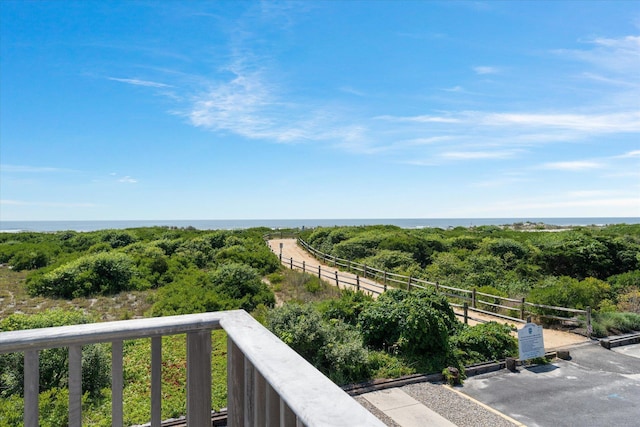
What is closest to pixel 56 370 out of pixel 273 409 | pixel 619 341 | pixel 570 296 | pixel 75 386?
pixel 75 386

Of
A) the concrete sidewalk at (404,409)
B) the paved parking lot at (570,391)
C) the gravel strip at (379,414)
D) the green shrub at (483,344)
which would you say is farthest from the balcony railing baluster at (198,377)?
the green shrub at (483,344)

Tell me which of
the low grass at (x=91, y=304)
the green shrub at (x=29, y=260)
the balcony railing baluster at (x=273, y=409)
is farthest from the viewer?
the green shrub at (x=29, y=260)

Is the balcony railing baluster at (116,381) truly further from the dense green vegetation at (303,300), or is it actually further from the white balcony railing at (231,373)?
the dense green vegetation at (303,300)

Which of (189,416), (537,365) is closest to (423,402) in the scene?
(537,365)

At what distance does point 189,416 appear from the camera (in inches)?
73.0

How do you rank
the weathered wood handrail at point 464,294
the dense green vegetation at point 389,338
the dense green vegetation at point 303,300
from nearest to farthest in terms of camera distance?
the dense green vegetation at point 303,300, the dense green vegetation at point 389,338, the weathered wood handrail at point 464,294

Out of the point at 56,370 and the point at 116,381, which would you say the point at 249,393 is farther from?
the point at 56,370

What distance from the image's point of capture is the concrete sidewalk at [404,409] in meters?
6.42

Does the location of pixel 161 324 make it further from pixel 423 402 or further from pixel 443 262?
pixel 443 262

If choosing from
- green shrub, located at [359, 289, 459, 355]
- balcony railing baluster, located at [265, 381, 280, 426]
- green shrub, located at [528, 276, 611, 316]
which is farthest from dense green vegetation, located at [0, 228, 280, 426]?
green shrub, located at [528, 276, 611, 316]

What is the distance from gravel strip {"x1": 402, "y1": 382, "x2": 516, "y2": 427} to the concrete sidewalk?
0.16 metres

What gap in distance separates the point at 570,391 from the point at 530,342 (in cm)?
138

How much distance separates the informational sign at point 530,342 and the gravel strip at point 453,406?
2330 mm

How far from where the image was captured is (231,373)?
5.62ft
